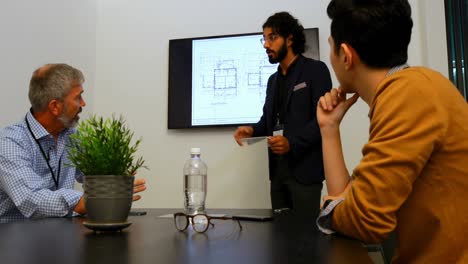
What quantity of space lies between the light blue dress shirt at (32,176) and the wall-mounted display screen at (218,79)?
1.36 metres

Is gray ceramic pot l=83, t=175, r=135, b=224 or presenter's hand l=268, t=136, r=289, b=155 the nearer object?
gray ceramic pot l=83, t=175, r=135, b=224

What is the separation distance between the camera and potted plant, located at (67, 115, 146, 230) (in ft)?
2.94

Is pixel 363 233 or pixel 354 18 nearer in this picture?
pixel 363 233

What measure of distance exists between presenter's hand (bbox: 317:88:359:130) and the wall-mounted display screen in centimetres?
183

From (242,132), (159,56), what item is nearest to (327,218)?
(242,132)

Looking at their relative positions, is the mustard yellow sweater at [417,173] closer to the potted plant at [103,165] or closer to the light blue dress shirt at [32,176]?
the potted plant at [103,165]

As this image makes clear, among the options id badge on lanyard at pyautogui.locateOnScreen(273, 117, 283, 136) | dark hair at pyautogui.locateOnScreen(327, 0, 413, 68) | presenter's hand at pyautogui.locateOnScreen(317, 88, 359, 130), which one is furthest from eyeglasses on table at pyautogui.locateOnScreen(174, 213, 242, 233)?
id badge on lanyard at pyautogui.locateOnScreen(273, 117, 283, 136)

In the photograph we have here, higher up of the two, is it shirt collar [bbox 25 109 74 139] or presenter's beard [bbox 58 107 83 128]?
presenter's beard [bbox 58 107 83 128]

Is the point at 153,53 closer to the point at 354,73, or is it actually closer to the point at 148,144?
the point at 148,144

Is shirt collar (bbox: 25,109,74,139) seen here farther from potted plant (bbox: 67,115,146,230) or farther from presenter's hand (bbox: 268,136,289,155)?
presenter's hand (bbox: 268,136,289,155)

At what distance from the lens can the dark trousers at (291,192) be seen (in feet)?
6.84

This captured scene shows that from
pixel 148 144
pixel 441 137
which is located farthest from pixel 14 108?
pixel 441 137

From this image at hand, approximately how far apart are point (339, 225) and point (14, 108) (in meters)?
2.25

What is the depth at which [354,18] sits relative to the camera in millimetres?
893
